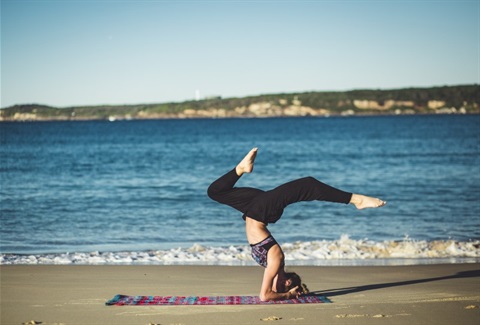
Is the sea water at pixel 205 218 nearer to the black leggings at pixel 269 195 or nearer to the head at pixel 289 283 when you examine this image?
the head at pixel 289 283

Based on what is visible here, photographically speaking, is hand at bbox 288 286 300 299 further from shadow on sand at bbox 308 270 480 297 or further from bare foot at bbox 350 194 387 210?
bare foot at bbox 350 194 387 210

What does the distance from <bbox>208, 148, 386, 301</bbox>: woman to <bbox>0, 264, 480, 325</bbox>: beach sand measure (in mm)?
419

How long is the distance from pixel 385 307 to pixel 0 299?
5.04 metres

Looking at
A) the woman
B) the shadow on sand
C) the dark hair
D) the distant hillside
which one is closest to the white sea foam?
the shadow on sand

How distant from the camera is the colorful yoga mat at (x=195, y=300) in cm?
788

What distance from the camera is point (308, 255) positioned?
13312 millimetres

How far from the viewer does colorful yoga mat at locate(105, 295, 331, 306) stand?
7.88 meters

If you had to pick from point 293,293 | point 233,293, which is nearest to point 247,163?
point 293,293

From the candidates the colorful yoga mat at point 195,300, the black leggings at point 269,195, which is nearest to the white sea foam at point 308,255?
the colorful yoga mat at point 195,300

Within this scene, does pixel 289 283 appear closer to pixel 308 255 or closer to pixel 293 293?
pixel 293 293

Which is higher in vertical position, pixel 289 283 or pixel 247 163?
pixel 247 163

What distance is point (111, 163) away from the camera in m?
46.0

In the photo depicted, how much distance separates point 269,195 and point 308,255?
20.2 feet

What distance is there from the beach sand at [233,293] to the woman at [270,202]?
42 cm
